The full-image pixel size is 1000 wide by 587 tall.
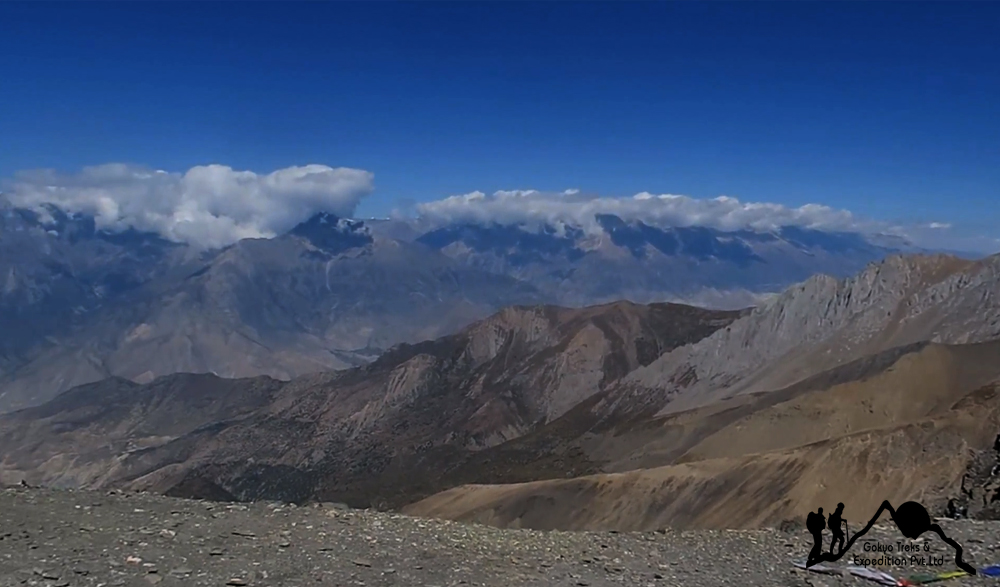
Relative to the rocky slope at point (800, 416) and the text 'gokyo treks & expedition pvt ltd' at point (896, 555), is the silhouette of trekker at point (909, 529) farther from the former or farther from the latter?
the rocky slope at point (800, 416)

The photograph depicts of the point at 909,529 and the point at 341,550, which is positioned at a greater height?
the point at 909,529

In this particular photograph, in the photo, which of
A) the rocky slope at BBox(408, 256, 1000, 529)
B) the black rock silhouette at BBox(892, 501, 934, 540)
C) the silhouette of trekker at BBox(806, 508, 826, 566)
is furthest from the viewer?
the rocky slope at BBox(408, 256, 1000, 529)

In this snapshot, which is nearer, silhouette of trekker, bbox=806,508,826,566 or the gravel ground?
the gravel ground

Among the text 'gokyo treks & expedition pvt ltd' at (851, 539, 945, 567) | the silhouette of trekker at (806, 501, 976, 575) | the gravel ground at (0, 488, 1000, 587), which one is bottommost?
the gravel ground at (0, 488, 1000, 587)

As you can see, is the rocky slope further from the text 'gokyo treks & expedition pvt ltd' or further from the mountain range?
the text 'gokyo treks & expedition pvt ltd'

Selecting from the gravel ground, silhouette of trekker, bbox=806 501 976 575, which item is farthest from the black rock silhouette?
the gravel ground

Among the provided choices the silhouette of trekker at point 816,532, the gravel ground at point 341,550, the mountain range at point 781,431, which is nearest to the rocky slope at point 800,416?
the mountain range at point 781,431

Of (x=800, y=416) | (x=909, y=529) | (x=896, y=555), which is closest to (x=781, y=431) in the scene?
(x=800, y=416)

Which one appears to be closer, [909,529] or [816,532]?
[816,532]

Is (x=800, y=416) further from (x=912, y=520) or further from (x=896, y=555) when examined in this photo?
(x=896, y=555)
